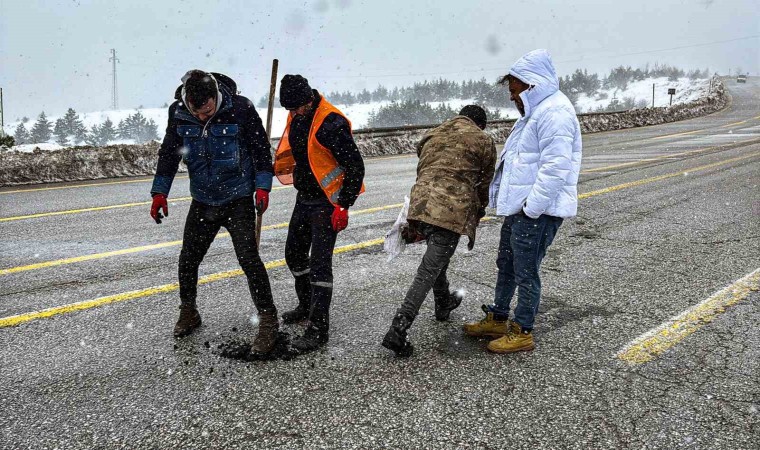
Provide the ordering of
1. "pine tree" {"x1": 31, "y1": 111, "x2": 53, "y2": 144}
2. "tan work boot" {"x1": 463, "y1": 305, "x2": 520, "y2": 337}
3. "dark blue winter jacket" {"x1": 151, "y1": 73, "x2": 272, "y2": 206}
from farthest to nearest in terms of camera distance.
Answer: "pine tree" {"x1": 31, "y1": 111, "x2": 53, "y2": 144} < "tan work boot" {"x1": 463, "y1": 305, "x2": 520, "y2": 337} < "dark blue winter jacket" {"x1": 151, "y1": 73, "x2": 272, "y2": 206}

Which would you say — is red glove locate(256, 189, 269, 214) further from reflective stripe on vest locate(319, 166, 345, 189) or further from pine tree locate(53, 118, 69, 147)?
pine tree locate(53, 118, 69, 147)

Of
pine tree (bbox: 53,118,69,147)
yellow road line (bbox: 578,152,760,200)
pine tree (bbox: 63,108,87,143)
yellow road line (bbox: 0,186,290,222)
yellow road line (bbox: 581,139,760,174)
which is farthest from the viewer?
pine tree (bbox: 53,118,69,147)

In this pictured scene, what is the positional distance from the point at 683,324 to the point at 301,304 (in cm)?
283

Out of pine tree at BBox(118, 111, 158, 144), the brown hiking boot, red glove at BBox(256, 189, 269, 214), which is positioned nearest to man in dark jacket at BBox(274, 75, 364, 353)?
the brown hiking boot

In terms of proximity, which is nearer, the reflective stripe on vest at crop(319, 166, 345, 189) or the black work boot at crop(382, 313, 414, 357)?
the black work boot at crop(382, 313, 414, 357)

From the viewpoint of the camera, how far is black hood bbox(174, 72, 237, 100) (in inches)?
143

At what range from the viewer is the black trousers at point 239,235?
3.71 meters

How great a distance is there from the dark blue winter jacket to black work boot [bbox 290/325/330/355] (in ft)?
3.33

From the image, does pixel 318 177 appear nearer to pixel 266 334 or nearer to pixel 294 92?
pixel 294 92

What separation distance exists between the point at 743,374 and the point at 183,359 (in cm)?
342

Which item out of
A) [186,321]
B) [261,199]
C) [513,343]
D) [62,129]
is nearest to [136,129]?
[62,129]

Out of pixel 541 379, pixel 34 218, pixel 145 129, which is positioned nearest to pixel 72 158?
pixel 34 218

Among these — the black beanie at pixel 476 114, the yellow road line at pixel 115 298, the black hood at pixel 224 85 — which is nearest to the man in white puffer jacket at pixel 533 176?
the black beanie at pixel 476 114

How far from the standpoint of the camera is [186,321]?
3.92 m
